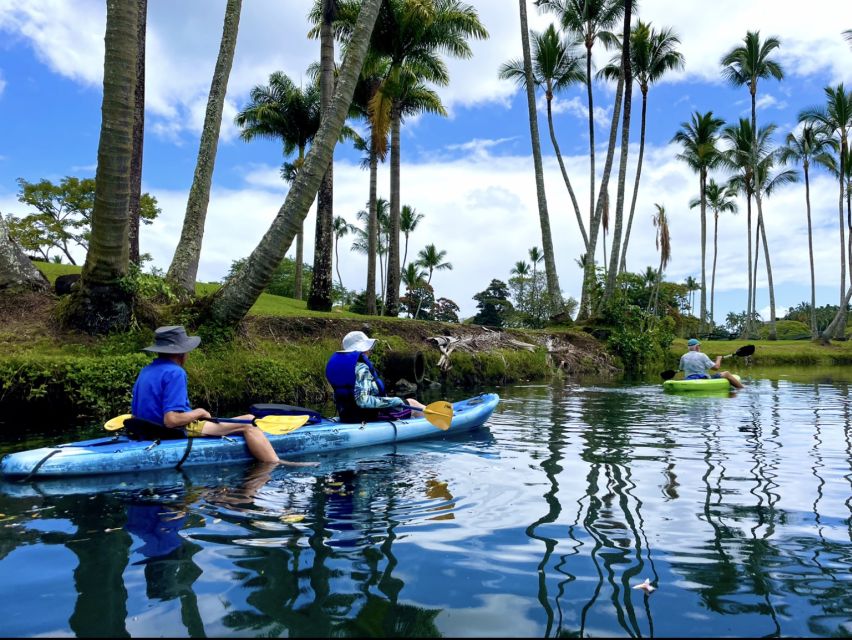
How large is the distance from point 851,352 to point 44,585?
4132 cm

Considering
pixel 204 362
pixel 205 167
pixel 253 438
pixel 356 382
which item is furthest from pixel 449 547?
pixel 205 167

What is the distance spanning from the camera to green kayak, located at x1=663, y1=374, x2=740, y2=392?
50.9 feet

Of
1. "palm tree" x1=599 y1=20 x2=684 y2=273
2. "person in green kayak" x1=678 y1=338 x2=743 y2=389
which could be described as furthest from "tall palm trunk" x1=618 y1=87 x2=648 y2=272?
"person in green kayak" x1=678 y1=338 x2=743 y2=389

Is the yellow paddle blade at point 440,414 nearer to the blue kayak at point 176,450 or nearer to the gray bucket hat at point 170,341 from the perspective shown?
the blue kayak at point 176,450

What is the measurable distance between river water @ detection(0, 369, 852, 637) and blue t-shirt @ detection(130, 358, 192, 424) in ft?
2.22

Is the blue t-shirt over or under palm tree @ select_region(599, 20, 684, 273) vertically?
under

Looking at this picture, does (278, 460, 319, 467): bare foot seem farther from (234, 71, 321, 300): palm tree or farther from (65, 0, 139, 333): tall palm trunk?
(234, 71, 321, 300): palm tree

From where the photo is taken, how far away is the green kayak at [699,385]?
611 inches

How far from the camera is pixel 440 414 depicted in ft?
28.7

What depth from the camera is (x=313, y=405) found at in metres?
13.2

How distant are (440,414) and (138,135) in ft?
34.7

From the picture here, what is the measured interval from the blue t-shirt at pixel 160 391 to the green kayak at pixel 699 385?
12.6 metres

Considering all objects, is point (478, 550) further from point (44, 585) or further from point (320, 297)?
point (320, 297)

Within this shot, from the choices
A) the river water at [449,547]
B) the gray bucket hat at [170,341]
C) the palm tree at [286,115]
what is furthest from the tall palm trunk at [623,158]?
the gray bucket hat at [170,341]
